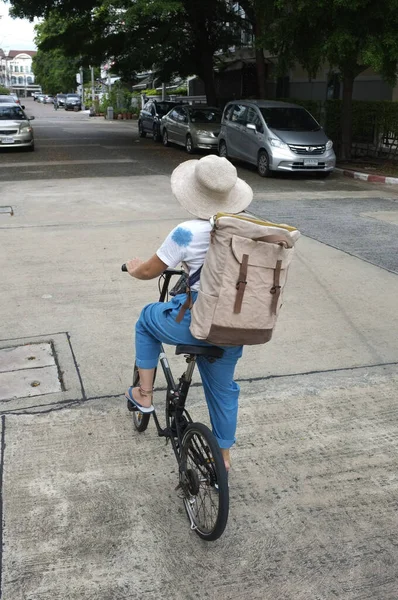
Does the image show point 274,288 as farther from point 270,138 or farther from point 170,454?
point 270,138

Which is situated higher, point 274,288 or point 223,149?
point 274,288

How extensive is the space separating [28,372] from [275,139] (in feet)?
37.9

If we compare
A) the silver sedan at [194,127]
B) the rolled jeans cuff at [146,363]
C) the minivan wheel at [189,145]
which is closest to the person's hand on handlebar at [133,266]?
the rolled jeans cuff at [146,363]

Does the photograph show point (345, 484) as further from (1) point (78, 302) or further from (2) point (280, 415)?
(1) point (78, 302)

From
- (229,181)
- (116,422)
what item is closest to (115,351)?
(116,422)

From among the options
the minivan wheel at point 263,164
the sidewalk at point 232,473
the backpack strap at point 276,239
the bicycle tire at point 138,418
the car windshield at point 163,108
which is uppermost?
the car windshield at point 163,108

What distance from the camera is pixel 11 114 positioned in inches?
814

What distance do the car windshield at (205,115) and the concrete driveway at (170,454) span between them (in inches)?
506

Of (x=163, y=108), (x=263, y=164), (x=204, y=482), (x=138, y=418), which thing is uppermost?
(x=163, y=108)

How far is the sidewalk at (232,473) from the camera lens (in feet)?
9.43

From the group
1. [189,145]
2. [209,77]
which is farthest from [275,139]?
[209,77]

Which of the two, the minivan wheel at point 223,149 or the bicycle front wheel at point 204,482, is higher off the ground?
the minivan wheel at point 223,149

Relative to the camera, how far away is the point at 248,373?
15.9 ft

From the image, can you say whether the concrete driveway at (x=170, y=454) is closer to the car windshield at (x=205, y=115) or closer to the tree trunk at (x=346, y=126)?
the tree trunk at (x=346, y=126)
